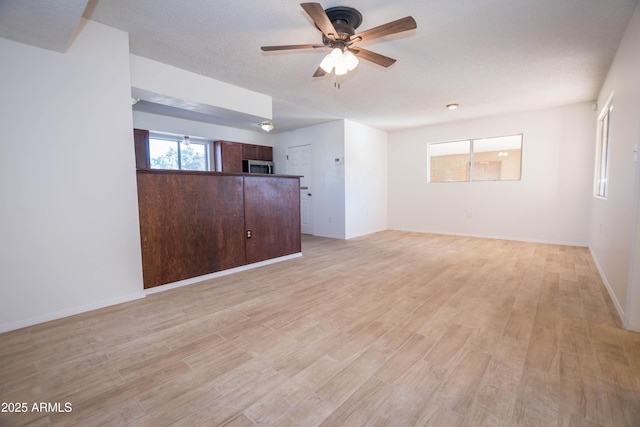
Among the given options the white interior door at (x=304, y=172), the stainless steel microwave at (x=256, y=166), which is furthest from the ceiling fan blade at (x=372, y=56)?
the stainless steel microwave at (x=256, y=166)

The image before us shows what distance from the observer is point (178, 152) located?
586cm

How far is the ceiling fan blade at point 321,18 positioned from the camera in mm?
1777

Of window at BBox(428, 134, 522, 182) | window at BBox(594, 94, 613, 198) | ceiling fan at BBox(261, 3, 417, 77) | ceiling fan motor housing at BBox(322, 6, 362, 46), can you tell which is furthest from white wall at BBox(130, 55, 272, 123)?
window at BBox(594, 94, 613, 198)

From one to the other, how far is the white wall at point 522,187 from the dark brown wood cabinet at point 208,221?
3.60 meters

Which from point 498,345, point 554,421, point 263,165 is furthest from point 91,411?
point 263,165

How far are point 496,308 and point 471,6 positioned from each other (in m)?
2.50

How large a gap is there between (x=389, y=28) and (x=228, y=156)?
490 centimetres

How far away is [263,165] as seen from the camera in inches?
269

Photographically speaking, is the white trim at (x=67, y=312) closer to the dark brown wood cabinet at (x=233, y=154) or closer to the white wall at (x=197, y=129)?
the white wall at (x=197, y=129)

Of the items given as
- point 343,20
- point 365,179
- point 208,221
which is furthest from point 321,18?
point 365,179

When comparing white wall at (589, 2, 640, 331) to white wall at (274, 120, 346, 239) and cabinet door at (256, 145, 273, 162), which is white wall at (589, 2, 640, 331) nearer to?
white wall at (274, 120, 346, 239)

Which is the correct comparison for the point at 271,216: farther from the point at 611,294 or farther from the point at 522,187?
the point at 522,187

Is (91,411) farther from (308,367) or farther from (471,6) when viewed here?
(471,6)

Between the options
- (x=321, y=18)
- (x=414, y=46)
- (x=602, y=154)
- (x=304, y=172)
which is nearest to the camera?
(x=321, y=18)
